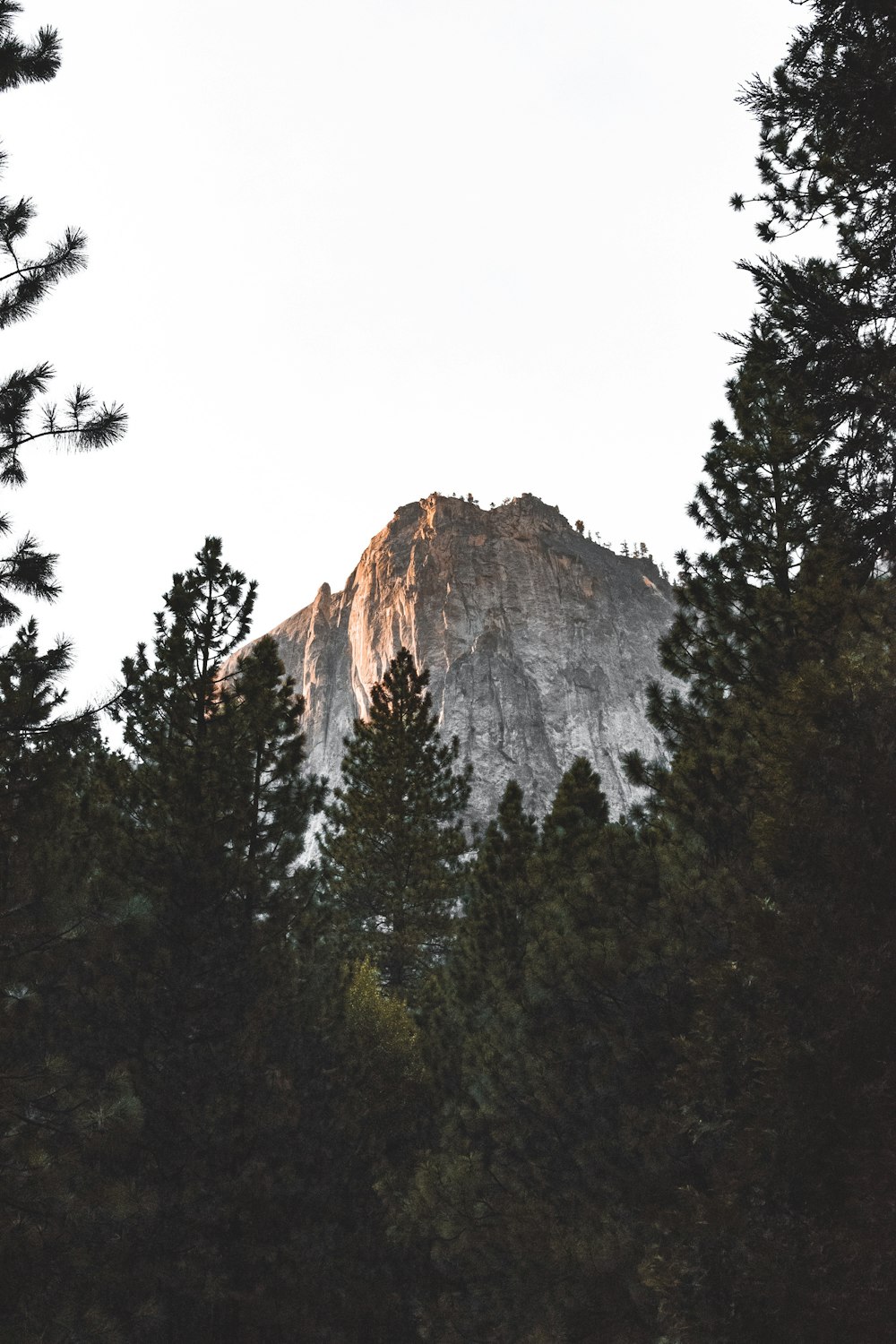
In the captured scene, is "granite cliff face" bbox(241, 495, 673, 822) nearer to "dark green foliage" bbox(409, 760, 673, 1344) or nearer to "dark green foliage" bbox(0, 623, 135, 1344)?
"dark green foliage" bbox(409, 760, 673, 1344)

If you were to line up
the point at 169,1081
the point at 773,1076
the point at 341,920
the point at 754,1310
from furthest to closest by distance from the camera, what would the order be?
the point at 341,920 → the point at 169,1081 → the point at 773,1076 → the point at 754,1310

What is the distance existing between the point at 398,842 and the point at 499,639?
2558 inches

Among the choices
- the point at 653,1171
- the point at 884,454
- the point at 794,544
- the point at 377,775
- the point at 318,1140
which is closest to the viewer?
the point at 884,454

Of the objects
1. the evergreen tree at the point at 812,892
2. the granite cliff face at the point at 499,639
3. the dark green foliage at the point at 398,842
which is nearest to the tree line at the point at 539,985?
the evergreen tree at the point at 812,892

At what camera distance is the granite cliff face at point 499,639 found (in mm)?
81750

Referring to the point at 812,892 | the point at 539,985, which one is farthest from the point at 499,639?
the point at 812,892

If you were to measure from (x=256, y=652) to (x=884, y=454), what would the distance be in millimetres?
8778

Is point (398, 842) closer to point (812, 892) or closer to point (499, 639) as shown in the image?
point (812, 892)

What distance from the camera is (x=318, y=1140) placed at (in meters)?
10.7

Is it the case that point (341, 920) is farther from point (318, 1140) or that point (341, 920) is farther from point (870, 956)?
point (870, 956)

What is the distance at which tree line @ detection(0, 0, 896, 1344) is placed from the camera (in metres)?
6.02

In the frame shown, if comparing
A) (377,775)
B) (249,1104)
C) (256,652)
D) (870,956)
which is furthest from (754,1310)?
(377,775)

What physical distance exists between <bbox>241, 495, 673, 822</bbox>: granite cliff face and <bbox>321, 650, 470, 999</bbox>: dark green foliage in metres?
48.2

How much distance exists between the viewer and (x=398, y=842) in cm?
2408
